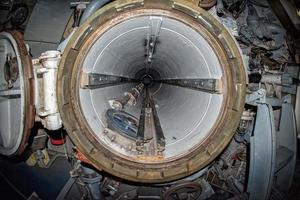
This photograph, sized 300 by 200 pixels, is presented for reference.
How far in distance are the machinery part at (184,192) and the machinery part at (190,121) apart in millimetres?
537

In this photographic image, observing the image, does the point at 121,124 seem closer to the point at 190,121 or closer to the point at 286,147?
the point at 190,121

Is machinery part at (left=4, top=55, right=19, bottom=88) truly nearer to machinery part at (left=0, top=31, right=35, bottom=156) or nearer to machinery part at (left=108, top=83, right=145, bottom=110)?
machinery part at (left=0, top=31, right=35, bottom=156)

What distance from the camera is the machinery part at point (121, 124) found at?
7.49 feet

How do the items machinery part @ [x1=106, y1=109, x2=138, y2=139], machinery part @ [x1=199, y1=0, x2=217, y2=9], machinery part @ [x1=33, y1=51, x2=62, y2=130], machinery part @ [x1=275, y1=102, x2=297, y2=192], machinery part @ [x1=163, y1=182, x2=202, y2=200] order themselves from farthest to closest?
machinery part @ [x1=275, y1=102, x2=297, y2=192]
machinery part @ [x1=163, y1=182, x2=202, y2=200]
machinery part @ [x1=199, y1=0, x2=217, y2=9]
machinery part @ [x1=106, y1=109, x2=138, y2=139]
machinery part @ [x1=33, y1=51, x2=62, y2=130]

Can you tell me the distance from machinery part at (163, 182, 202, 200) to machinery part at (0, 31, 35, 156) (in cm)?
134

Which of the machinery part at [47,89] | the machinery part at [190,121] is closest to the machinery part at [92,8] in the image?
the machinery part at [190,121]

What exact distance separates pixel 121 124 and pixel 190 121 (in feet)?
1.91

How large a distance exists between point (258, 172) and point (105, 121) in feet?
4.25

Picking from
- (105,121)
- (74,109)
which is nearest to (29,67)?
(74,109)

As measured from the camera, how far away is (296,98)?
2.92 meters

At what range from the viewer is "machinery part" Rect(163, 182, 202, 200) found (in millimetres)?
2572

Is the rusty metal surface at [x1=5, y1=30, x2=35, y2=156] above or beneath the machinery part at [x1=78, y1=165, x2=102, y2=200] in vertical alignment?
above

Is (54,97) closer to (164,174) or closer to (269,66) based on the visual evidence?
(164,174)

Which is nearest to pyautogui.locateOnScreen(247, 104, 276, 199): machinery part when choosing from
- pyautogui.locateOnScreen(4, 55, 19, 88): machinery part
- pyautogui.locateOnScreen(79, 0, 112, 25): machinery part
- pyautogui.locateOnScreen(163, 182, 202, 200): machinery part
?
pyautogui.locateOnScreen(163, 182, 202, 200): machinery part
